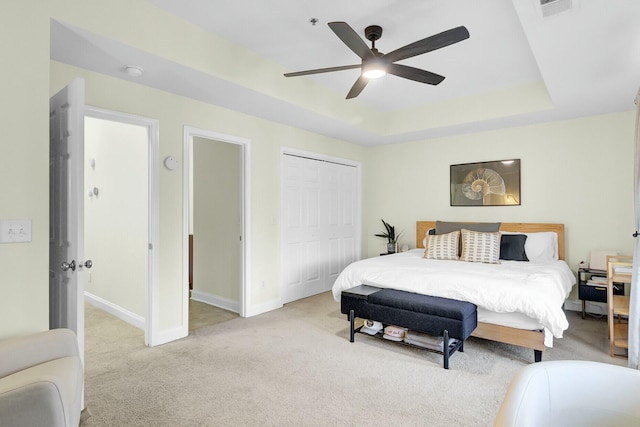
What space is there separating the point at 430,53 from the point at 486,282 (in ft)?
7.02

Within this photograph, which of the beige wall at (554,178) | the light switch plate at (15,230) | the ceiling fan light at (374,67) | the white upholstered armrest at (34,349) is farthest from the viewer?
the beige wall at (554,178)

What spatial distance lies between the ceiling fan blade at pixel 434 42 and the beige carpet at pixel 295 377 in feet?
7.66

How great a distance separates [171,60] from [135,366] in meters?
2.41

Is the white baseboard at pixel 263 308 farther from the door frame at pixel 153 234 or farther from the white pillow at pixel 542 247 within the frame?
the white pillow at pixel 542 247

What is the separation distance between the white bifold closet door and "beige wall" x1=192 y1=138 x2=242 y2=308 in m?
0.61

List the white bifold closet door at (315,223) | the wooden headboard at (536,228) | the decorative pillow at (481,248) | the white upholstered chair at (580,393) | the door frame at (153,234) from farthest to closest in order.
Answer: the white bifold closet door at (315,223) → the wooden headboard at (536,228) → the decorative pillow at (481,248) → the door frame at (153,234) → the white upholstered chair at (580,393)

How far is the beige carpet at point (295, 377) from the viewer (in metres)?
2.12

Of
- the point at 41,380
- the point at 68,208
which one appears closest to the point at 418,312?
the point at 41,380

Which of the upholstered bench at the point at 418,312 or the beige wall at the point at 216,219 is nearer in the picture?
the upholstered bench at the point at 418,312

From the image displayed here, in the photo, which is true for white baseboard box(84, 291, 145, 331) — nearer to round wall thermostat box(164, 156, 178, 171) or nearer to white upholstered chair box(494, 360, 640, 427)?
round wall thermostat box(164, 156, 178, 171)

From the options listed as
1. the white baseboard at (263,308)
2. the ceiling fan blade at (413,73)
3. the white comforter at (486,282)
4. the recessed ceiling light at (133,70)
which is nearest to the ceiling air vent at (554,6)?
the ceiling fan blade at (413,73)

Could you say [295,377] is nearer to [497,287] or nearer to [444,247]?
[497,287]

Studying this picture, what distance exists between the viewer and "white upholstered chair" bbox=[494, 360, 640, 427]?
1170 millimetres

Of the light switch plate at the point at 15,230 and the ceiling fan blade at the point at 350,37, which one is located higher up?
the ceiling fan blade at the point at 350,37
